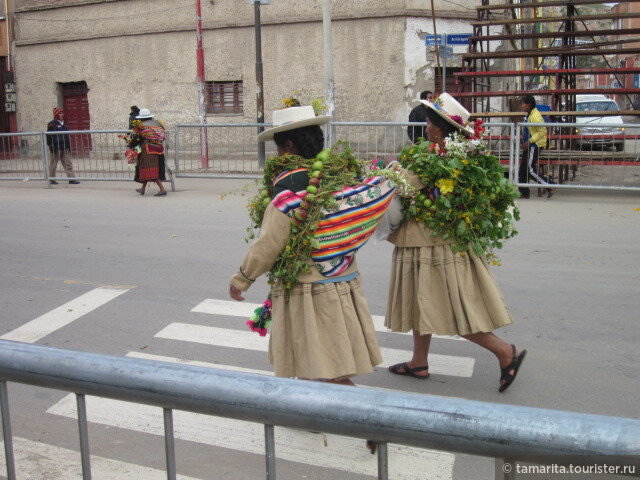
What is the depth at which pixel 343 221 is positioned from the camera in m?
3.64

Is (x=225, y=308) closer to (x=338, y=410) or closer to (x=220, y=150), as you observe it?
(x=338, y=410)

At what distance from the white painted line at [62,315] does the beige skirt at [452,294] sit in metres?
3.24

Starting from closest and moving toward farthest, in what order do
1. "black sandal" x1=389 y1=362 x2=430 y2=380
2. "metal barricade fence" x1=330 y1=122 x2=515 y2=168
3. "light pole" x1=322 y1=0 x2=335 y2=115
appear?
1. "black sandal" x1=389 y1=362 x2=430 y2=380
2. "metal barricade fence" x1=330 y1=122 x2=515 y2=168
3. "light pole" x1=322 y1=0 x2=335 y2=115

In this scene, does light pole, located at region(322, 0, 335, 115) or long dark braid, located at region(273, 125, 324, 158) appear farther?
light pole, located at region(322, 0, 335, 115)

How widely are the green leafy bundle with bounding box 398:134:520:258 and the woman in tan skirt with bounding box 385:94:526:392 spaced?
0.20ft

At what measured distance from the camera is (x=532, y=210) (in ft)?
35.1

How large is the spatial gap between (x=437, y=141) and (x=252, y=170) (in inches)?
383

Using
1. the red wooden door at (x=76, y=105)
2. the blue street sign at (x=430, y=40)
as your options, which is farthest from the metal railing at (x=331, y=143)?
the red wooden door at (x=76, y=105)

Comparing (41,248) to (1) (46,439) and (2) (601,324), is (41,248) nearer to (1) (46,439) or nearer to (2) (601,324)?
(1) (46,439)

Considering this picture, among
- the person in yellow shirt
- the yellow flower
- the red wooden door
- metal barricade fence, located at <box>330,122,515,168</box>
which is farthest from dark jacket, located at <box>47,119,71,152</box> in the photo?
the yellow flower

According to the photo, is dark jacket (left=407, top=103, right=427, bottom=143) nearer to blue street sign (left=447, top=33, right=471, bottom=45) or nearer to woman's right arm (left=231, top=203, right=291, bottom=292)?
blue street sign (left=447, top=33, right=471, bottom=45)

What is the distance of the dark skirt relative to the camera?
12.9 metres

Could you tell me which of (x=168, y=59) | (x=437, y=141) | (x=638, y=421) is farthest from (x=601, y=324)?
(x=168, y=59)

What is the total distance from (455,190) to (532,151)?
7963 mm
